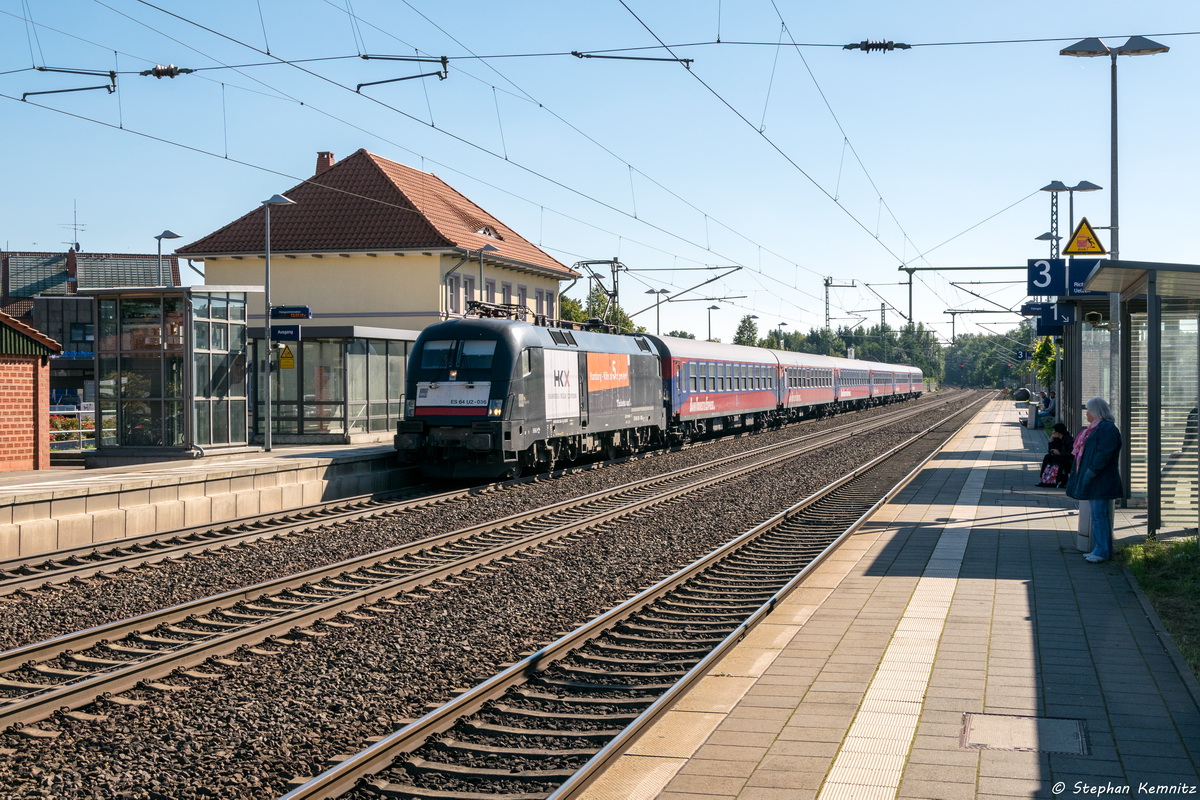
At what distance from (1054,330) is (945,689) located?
758 inches

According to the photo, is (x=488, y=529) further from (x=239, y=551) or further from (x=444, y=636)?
(x=444, y=636)

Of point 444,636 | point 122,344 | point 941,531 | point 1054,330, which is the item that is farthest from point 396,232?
point 444,636

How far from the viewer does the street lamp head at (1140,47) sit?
1639cm

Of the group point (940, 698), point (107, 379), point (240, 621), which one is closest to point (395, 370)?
point (107, 379)

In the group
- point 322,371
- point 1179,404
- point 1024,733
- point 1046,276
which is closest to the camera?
point 1024,733

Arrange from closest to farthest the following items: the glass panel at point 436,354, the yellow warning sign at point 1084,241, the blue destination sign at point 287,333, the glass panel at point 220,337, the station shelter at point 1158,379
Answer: the station shelter at point 1158,379, the yellow warning sign at point 1084,241, the glass panel at point 436,354, the glass panel at point 220,337, the blue destination sign at point 287,333

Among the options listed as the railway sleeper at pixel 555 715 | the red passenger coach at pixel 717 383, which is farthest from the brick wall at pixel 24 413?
the railway sleeper at pixel 555 715

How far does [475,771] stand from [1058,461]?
15726 millimetres

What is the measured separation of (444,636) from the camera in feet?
27.9

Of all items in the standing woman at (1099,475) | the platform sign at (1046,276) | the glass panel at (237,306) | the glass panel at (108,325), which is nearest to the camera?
the standing woman at (1099,475)

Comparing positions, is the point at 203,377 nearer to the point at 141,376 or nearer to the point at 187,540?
the point at 141,376

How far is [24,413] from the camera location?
20.5 meters

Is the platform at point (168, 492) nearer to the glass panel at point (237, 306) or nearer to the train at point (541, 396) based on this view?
the train at point (541, 396)

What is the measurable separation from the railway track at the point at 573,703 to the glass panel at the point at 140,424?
12160 millimetres
